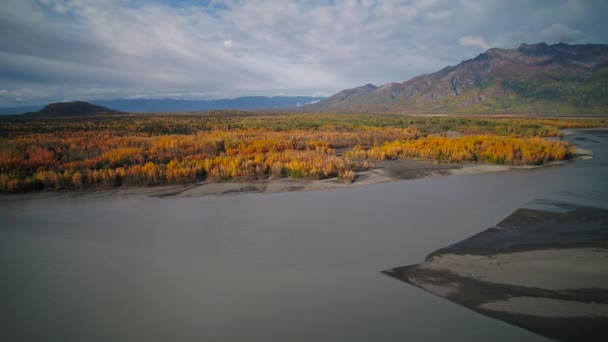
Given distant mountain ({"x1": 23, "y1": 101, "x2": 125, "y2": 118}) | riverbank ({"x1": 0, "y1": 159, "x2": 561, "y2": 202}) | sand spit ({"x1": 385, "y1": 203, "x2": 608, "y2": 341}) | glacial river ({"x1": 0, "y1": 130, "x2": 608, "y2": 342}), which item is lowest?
glacial river ({"x1": 0, "y1": 130, "x2": 608, "y2": 342})

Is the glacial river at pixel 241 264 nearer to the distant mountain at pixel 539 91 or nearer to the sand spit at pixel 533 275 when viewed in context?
the sand spit at pixel 533 275

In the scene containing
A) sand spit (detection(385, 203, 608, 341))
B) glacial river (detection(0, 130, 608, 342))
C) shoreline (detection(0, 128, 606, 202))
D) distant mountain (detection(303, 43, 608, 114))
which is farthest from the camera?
distant mountain (detection(303, 43, 608, 114))

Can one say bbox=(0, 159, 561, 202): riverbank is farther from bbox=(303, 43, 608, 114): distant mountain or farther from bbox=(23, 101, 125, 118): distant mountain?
bbox=(303, 43, 608, 114): distant mountain

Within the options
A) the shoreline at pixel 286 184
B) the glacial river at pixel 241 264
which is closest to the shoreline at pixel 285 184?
the shoreline at pixel 286 184

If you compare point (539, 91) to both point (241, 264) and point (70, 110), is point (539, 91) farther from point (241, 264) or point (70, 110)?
point (70, 110)

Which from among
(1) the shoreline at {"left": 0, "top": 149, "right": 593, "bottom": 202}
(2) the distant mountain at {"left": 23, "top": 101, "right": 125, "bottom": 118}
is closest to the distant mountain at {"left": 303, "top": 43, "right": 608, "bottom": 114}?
(1) the shoreline at {"left": 0, "top": 149, "right": 593, "bottom": 202}

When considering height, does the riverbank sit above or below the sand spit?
above

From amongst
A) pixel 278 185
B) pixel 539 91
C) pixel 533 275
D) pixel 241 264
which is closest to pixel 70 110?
pixel 278 185
